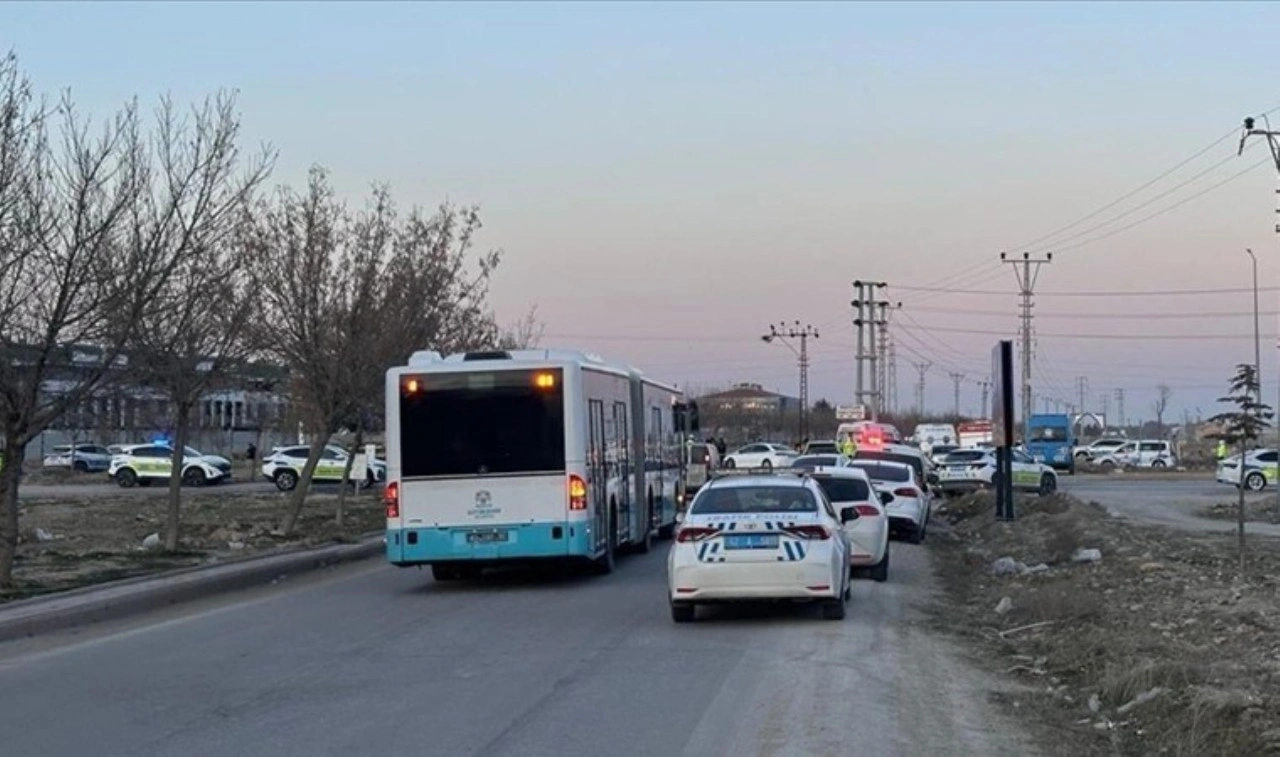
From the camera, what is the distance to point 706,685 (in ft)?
42.7

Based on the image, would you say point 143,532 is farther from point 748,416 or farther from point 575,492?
point 748,416

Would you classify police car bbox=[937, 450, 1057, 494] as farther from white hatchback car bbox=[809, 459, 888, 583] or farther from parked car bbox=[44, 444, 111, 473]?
parked car bbox=[44, 444, 111, 473]

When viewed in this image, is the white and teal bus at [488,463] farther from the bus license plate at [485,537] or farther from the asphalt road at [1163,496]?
the asphalt road at [1163,496]

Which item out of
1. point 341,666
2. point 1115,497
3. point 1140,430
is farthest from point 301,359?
point 1140,430

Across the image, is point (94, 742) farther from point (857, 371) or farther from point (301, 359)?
point (857, 371)

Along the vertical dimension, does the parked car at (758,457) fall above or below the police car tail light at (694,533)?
below

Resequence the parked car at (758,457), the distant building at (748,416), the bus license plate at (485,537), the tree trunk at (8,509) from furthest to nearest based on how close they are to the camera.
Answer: the distant building at (748,416) < the parked car at (758,457) < the bus license plate at (485,537) < the tree trunk at (8,509)

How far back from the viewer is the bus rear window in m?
22.2

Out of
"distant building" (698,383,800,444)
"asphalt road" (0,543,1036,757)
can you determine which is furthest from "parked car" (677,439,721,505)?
"distant building" (698,383,800,444)

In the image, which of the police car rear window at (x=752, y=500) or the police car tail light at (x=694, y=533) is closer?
the police car tail light at (x=694, y=533)

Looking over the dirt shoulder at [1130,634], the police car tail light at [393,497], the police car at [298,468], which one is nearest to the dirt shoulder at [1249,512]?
the dirt shoulder at [1130,634]

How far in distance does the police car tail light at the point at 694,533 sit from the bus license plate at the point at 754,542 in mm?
228

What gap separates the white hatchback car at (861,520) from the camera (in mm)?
22297

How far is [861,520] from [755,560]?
5.55 meters
